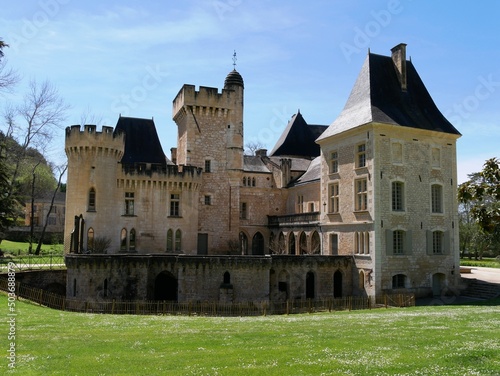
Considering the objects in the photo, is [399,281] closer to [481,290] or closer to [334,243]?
[481,290]

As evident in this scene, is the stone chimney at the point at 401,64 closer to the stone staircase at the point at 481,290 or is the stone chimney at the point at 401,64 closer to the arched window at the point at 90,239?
the stone staircase at the point at 481,290

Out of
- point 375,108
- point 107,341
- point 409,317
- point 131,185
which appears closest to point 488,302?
point 409,317

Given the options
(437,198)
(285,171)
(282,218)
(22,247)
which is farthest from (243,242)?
(22,247)

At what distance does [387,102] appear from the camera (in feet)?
106

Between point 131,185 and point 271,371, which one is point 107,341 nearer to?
point 271,371

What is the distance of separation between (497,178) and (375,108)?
Result: 2093cm

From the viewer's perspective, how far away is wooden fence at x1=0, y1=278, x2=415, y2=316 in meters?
25.4

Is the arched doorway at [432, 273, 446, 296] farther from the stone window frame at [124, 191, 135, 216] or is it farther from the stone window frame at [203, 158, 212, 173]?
the stone window frame at [124, 191, 135, 216]

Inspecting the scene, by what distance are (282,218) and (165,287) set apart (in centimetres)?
1555

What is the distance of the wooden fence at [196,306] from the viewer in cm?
2544

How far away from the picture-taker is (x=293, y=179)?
47125 mm

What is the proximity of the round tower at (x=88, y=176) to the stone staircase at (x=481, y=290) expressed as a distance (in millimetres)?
26294

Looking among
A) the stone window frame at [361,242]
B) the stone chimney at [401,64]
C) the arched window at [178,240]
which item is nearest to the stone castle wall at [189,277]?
the stone window frame at [361,242]

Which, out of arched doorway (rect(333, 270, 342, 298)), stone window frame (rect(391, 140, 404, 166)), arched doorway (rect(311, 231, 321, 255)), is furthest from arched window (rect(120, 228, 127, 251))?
stone window frame (rect(391, 140, 404, 166))
